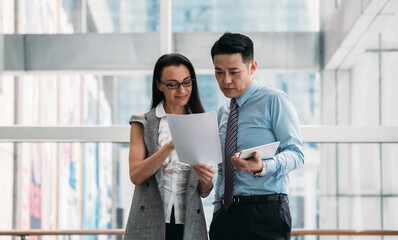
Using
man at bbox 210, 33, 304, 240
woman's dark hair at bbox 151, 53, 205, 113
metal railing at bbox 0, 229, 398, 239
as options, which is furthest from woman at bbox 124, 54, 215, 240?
metal railing at bbox 0, 229, 398, 239

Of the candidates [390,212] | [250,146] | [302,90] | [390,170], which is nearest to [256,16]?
[302,90]

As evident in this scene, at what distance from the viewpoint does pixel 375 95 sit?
178 inches

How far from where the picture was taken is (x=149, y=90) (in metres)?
4.51

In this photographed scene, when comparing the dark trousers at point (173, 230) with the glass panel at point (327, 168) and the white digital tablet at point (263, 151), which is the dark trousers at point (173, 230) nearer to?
the white digital tablet at point (263, 151)

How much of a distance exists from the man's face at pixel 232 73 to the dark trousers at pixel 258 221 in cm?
44

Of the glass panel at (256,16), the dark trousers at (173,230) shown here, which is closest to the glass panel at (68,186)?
the glass panel at (256,16)

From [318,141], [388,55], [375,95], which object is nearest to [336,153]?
[318,141]

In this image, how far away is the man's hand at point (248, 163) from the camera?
2.00 m

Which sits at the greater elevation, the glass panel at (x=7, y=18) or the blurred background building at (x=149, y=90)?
the glass panel at (x=7, y=18)

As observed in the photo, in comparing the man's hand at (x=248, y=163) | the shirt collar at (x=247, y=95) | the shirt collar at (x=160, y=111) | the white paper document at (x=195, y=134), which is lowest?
the man's hand at (x=248, y=163)

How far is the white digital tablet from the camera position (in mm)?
1988

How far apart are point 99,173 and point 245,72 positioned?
2.42m

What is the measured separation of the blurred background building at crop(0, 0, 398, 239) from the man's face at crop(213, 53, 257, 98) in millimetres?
2096

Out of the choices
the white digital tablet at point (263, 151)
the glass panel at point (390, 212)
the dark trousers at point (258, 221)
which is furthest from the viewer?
the glass panel at point (390, 212)
